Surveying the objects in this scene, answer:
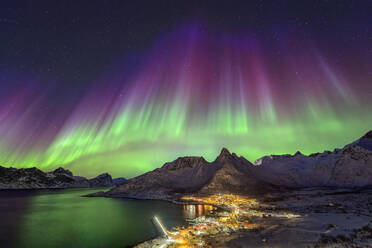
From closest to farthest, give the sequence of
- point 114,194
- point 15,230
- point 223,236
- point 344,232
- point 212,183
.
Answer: point 344,232
point 223,236
point 15,230
point 212,183
point 114,194

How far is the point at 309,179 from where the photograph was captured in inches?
7707

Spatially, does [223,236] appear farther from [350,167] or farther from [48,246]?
[350,167]

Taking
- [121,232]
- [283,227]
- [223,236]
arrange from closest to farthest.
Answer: [223,236] → [283,227] → [121,232]

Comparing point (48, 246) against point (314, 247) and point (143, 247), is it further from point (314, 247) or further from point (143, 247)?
point (314, 247)

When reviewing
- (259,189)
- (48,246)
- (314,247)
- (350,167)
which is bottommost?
(48,246)

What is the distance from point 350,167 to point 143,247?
206m

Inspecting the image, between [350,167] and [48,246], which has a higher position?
[350,167]

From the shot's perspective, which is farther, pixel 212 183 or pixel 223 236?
pixel 212 183

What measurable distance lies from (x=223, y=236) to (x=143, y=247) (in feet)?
52.9

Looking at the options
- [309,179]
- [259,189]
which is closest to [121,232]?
[259,189]

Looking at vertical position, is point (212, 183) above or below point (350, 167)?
below

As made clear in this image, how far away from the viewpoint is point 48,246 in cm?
4694

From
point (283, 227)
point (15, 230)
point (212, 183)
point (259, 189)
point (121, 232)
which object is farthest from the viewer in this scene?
point (212, 183)

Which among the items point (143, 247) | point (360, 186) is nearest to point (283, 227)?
point (143, 247)
